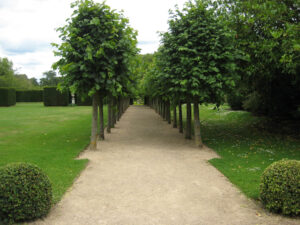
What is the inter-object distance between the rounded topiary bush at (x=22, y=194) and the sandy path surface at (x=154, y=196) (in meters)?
0.32

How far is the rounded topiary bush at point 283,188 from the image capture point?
538cm

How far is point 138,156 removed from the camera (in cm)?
1119

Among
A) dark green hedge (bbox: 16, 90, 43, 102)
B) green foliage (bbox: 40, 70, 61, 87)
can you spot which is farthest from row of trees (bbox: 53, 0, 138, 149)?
green foliage (bbox: 40, 70, 61, 87)

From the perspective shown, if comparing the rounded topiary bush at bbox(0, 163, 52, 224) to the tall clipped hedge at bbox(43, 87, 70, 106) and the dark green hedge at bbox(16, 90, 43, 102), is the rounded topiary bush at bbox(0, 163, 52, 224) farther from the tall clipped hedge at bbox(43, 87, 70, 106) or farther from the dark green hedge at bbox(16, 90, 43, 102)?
the dark green hedge at bbox(16, 90, 43, 102)

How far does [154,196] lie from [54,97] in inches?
1636

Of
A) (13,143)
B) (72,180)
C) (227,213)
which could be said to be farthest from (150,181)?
(13,143)

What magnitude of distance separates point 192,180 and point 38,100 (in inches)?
2254

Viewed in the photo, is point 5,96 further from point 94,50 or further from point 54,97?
point 94,50

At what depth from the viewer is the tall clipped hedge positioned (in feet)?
147

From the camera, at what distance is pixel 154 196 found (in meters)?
6.66

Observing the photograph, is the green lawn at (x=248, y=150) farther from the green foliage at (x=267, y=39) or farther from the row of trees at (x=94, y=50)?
the row of trees at (x=94, y=50)

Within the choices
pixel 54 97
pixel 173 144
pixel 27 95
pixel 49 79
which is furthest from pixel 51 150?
pixel 49 79

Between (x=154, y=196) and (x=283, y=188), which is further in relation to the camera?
(x=154, y=196)

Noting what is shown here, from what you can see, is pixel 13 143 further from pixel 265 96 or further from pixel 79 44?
pixel 265 96
